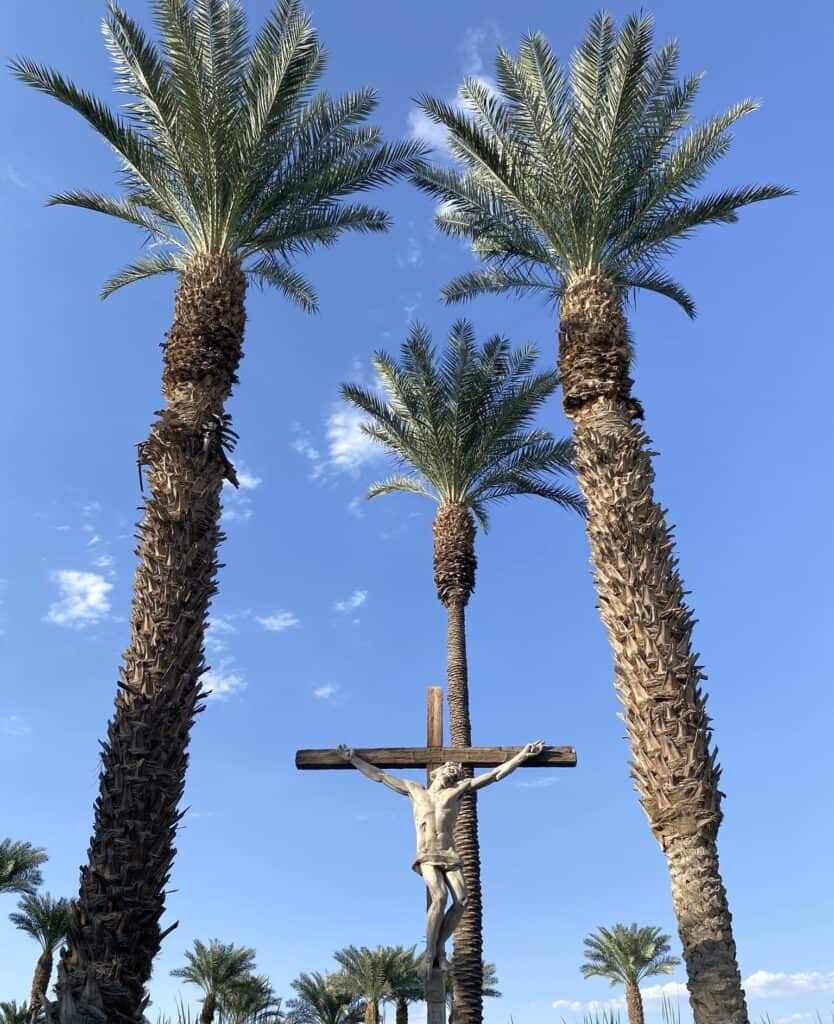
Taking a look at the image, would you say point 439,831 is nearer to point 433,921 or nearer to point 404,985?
point 433,921

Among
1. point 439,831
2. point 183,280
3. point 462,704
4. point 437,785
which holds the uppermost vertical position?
point 183,280

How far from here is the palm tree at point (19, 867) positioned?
31.6 meters

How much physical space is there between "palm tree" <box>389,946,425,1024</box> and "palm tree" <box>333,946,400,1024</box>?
0.13m

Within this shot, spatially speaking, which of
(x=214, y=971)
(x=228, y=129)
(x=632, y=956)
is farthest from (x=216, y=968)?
(x=228, y=129)

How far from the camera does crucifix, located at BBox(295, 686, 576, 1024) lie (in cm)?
973

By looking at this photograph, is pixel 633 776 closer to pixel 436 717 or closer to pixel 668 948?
pixel 436 717

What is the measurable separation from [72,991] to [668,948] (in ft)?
109

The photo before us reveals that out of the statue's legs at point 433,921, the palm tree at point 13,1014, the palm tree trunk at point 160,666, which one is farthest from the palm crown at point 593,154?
the palm tree at point 13,1014

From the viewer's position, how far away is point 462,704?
20.0m

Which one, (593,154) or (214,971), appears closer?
(593,154)

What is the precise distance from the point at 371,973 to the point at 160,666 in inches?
1048

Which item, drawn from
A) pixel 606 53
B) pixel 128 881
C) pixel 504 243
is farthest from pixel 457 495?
pixel 128 881

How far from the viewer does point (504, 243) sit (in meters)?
15.7

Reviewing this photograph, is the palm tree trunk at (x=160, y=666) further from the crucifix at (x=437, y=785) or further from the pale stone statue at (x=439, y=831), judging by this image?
the pale stone statue at (x=439, y=831)
